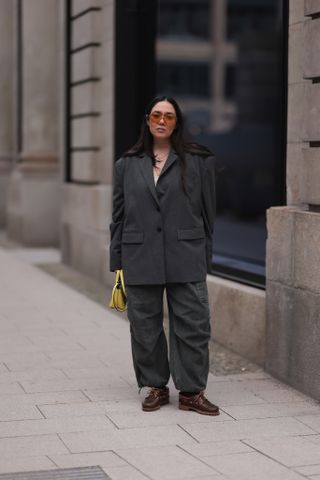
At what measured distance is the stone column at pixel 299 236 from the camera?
24.0 ft

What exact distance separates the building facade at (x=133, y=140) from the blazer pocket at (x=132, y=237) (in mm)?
1191

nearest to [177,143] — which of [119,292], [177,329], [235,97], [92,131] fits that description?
[119,292]

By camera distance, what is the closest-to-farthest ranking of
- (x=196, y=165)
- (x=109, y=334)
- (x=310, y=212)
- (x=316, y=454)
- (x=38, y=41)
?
(x=316, y=454), (x=196, y=165), (x=310, y=212), (x=109, y=334), (x=38, y=41)

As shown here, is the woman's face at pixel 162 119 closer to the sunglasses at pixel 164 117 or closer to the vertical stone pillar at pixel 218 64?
the sunglasses at pixel 164 117

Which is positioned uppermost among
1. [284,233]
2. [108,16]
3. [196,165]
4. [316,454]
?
[108,16]

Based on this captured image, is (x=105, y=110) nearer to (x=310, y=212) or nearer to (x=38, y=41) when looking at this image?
(x=38, y=41)

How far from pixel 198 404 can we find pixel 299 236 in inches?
54.2

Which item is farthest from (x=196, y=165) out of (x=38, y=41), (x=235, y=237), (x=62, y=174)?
Result: (x=38, y=41)

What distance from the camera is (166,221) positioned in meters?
6.78

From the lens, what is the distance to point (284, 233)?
7727 mm

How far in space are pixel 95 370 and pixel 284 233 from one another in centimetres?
170

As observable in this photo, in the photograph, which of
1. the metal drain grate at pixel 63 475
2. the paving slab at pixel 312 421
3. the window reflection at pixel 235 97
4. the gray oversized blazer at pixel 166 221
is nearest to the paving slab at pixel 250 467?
the metal drain grate at pixel 63 475

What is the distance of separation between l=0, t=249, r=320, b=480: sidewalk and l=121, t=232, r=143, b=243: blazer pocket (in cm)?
104

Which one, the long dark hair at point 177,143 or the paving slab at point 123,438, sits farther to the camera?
the long dark hair at point 177,143
